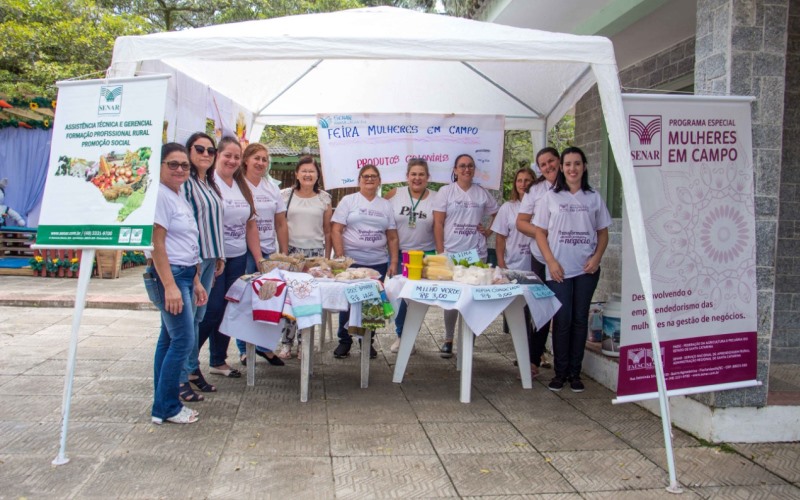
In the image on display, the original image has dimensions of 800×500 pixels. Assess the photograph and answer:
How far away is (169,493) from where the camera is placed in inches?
122

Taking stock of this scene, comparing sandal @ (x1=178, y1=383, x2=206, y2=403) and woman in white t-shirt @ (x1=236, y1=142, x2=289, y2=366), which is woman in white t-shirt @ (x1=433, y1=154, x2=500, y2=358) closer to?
woman in white t-shirt @ (x1=236, y1=142, x2=289, y2=366)

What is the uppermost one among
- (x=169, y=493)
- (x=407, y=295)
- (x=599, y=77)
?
(x=599, y=77)

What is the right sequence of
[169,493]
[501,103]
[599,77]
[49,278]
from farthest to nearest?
[49,278] < [501,103] < [599,77] < [169,493]

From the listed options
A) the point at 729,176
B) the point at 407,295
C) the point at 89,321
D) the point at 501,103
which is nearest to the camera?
the point at 729,176

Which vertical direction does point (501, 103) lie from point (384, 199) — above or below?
above

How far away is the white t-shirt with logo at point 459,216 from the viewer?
19.5ft

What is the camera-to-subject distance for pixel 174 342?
157 inches

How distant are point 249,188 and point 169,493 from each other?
9.12ft

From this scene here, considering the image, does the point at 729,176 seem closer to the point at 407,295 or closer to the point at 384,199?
the point at 407,295

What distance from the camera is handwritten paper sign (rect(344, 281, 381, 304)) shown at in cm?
459

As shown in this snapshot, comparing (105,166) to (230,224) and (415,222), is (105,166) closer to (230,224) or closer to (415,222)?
(230,224)

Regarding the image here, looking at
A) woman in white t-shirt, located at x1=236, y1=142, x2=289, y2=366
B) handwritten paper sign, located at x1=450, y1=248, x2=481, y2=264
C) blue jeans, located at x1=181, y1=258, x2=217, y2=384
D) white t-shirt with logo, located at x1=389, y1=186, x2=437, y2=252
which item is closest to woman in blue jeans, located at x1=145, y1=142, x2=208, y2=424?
blue jeans, located at x1=181, y1=258, x2=217, y2=384

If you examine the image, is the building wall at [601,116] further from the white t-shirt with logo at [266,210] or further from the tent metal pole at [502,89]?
the white t-shirt with logo at [266,210]

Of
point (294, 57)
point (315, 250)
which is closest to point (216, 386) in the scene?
point (315, 250)
